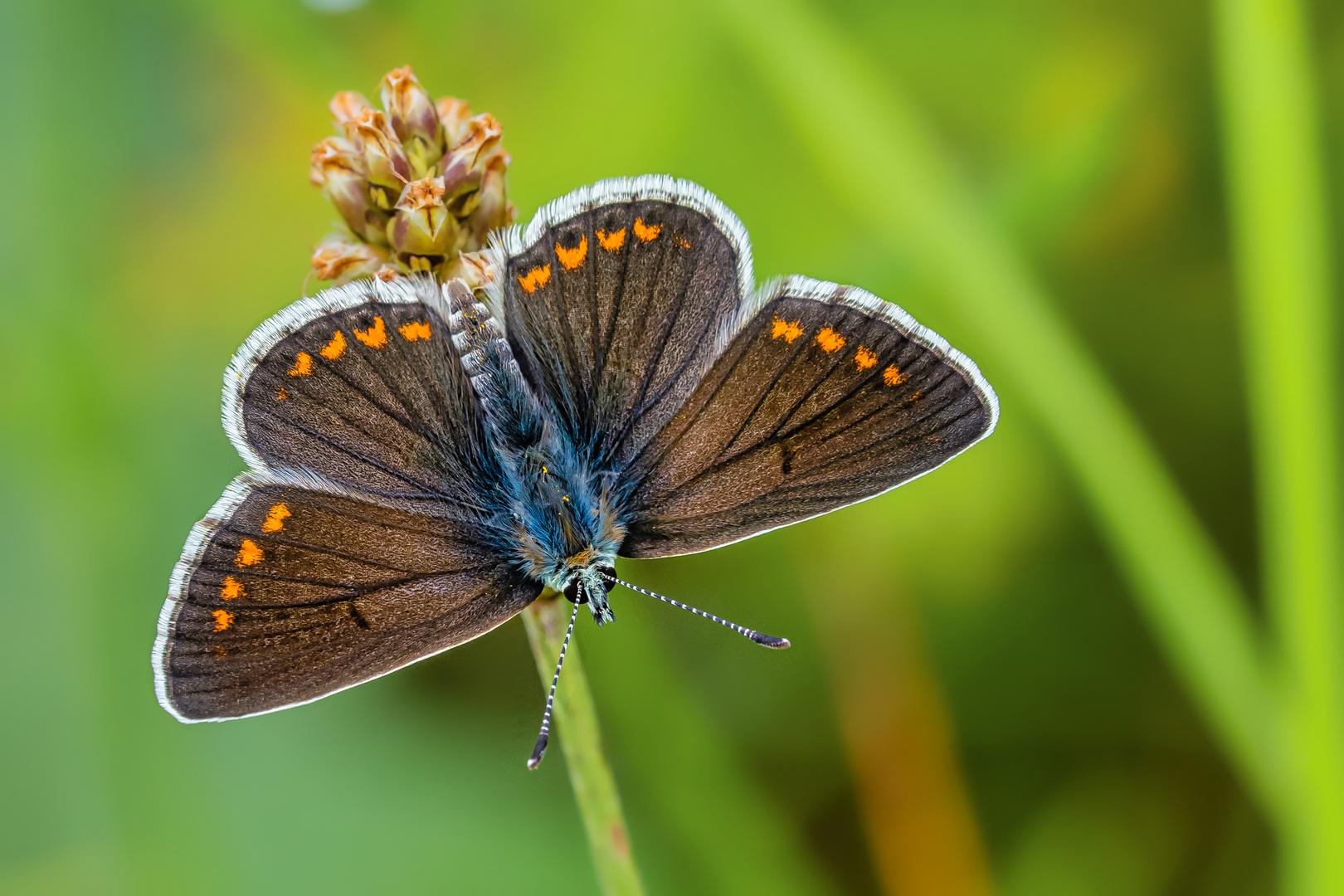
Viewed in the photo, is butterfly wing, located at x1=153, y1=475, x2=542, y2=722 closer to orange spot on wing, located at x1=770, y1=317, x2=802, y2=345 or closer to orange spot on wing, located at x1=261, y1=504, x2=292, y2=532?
orange spot on wing, located at x1=261, y1=504, x2=292, y2=532

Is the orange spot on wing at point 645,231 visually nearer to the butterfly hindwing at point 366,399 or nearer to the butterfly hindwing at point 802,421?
the butterfly hindwing at point 802,421

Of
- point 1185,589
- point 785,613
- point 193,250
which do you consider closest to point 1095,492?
point 1185,589

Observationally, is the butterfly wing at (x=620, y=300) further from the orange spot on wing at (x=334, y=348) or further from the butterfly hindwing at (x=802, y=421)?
the orange spot on wing at (x=334, y=348)

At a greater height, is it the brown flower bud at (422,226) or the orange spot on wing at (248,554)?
the brown flower bud at (422,226)

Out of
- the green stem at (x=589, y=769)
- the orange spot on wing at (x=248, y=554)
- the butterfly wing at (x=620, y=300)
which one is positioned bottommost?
the green stem at (x=589, y=769)

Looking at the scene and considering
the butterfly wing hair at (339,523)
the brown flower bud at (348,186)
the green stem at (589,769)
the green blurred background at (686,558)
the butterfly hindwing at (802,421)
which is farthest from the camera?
the green blurred background at (686,558)

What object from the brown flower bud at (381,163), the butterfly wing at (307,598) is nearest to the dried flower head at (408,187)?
the brown flower bud at (381,163)

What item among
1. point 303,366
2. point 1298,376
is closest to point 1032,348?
point 1298,376

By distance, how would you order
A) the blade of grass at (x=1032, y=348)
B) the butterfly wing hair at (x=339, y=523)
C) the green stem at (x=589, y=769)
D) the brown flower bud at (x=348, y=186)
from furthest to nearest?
1. the blade of grass at (x=1032, y=348)
2. the butterfly wing hair at (x=339, y=523)
3. the brown flower bud at (x=348, y=186)
4. the green stem at (x=589, y=769)

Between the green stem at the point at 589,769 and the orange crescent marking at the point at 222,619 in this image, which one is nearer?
the green stem at the point at 589,769

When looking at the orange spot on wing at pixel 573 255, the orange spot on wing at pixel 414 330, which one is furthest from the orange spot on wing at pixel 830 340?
the orange spot on wing at pixel 414 330
